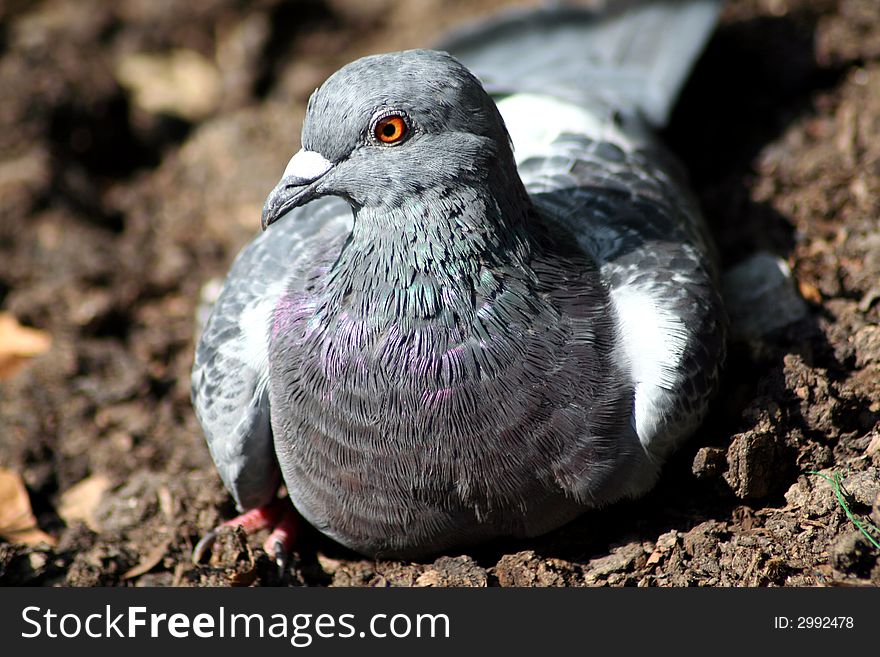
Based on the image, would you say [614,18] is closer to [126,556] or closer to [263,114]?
[263,114]

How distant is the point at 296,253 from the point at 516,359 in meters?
1.34

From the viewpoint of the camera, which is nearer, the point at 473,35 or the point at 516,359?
the point at 516,359

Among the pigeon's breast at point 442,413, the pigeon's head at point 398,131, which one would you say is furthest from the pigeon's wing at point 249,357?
the pigeon's head at point 398,131

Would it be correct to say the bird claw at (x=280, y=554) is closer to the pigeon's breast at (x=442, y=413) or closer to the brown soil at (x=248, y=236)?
the brown soil at (x=248, y=236)

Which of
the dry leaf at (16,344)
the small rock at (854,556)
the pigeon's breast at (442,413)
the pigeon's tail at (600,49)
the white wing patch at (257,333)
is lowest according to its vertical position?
the small rock at (854,556)

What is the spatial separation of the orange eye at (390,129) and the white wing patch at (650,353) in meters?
1.23

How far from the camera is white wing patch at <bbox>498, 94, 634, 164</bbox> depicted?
5273mm

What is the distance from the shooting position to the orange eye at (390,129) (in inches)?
147

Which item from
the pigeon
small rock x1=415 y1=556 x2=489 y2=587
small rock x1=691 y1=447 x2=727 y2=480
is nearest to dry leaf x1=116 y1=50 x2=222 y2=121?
the pigeon

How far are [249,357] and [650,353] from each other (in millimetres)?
1790

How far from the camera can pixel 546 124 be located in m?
5.41

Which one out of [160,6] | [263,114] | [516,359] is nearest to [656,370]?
[516,359]

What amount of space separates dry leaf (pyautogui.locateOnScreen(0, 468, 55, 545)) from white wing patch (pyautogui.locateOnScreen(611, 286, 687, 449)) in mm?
3101
